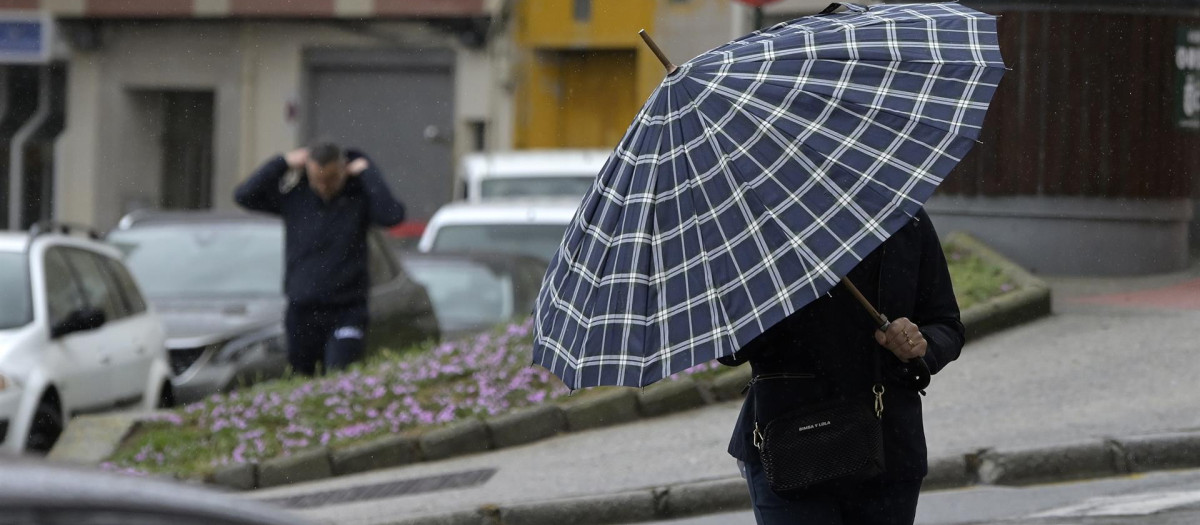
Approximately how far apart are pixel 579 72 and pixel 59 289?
72.9ft

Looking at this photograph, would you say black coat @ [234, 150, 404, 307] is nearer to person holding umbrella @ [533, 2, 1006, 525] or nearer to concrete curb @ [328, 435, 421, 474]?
concrete curb @ [328, 435, 421, 474]

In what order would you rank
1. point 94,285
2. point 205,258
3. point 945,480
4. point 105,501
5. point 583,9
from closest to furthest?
1. point 105,501
2. point 945,480
3. point 94,285
4. point 205,258
5. point 583,9

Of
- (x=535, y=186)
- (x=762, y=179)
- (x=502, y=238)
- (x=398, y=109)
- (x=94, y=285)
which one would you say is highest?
(x=762, y=179)

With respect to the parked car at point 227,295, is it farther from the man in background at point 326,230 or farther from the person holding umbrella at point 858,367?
the person holding umbrella at point 858,367

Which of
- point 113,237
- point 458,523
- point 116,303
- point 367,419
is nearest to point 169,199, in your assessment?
point 113,237

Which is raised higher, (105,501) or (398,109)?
(398,109)

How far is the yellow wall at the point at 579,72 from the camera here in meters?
31.2

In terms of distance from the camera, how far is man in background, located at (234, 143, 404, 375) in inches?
412

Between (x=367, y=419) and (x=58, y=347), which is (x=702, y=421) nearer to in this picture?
(x=367, y=419)

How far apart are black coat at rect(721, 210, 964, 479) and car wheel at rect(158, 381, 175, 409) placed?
27.1 ft

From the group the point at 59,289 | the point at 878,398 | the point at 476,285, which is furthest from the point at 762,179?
the point at 476,285

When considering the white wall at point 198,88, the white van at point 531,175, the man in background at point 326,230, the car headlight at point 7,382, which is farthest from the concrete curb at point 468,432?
the white wall at point 198,88

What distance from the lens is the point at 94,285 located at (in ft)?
38.0

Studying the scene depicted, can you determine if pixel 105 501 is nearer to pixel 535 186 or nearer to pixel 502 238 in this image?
pixel 502 238
